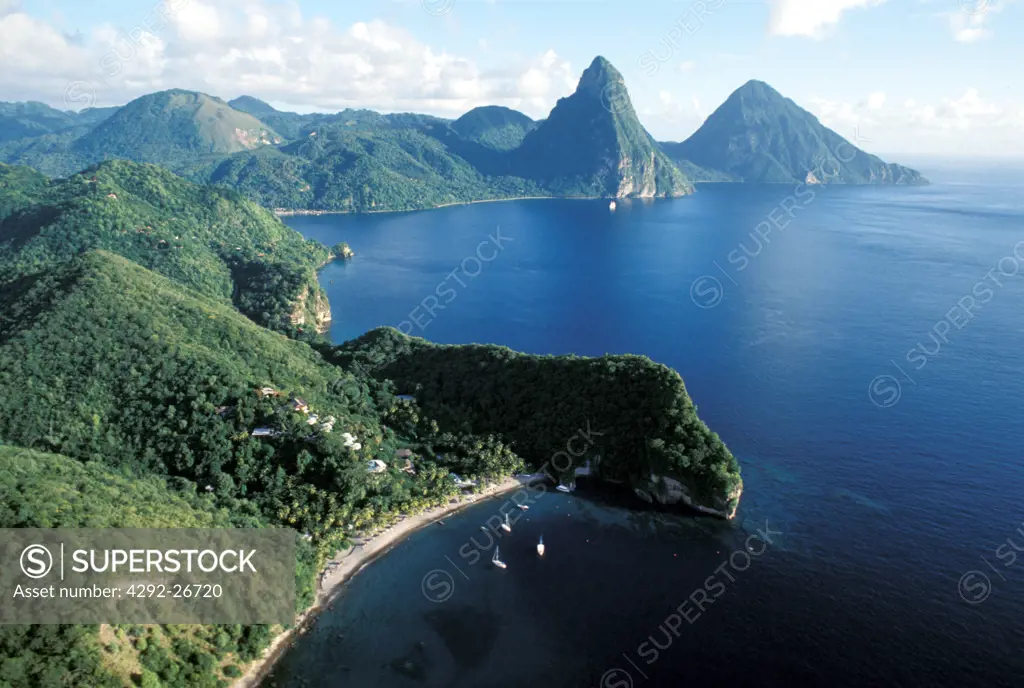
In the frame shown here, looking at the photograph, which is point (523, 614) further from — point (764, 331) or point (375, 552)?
point (764, 331)

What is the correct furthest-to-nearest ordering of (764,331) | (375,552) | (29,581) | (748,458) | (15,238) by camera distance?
(15,238) < (764,331) < (748,458) < (375,552) < (29,581)

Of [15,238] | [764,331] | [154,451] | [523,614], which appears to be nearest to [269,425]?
[154,451]

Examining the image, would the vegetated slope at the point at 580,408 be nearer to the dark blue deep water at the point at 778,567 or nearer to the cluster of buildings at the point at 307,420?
the dark blue deep water at the point at 778,567
